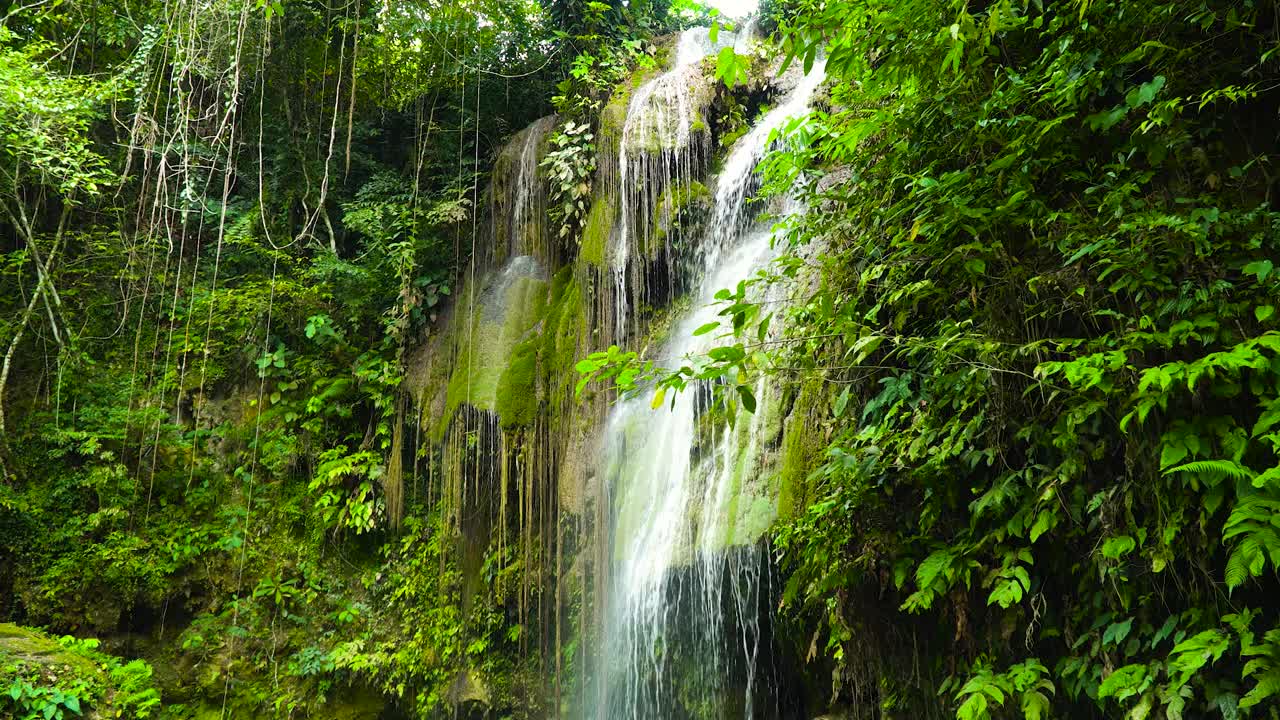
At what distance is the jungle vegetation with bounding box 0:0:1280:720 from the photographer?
7.91ft

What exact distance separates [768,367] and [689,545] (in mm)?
2142

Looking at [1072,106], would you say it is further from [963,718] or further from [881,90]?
[963,718]

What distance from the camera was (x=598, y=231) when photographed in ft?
23.5

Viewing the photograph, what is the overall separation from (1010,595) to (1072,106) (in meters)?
1.74

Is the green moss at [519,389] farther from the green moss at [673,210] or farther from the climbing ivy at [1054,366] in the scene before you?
the climbing ivy at [1054,366]

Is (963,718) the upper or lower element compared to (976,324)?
lower

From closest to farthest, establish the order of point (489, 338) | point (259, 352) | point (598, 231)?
1. point (598, 231)
2. point (489, 338)
3. point (259, 352)

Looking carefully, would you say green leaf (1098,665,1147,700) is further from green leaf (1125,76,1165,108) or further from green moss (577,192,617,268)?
green moss (577,192,617,268)

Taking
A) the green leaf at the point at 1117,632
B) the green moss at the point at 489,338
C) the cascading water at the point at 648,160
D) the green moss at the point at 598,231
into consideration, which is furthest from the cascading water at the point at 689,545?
the green leaf at the point at 1117,632

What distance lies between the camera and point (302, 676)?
24.5ft

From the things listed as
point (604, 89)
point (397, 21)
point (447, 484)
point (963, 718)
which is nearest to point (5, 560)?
point (447, 484)

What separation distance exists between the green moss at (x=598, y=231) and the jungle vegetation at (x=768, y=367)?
13 centimetres

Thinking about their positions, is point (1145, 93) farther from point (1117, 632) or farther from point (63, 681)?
point (63, 681)

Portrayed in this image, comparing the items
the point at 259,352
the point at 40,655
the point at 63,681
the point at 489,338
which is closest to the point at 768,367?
the point at 489,338
